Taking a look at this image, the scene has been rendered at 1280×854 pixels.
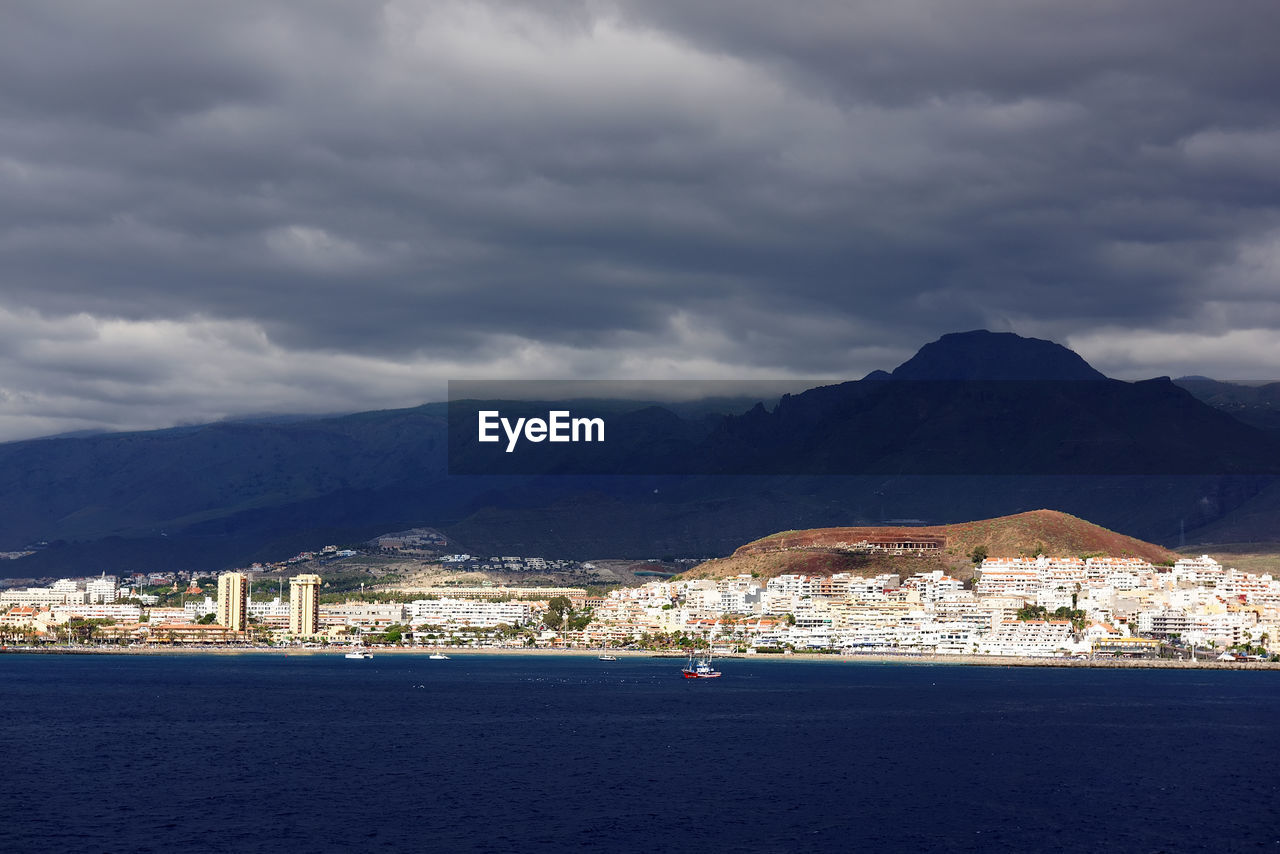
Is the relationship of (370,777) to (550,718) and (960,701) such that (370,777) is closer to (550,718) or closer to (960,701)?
(550,718)

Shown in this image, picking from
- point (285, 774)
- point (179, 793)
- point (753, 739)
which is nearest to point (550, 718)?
point (753, 739)

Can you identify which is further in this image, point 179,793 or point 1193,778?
point 1193,778

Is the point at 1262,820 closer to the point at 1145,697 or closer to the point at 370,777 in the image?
the point at 370,777

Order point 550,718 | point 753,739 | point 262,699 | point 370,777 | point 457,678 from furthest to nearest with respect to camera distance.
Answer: point 457,678
point 262,699
point 550,718
point 753,739
point 370,777

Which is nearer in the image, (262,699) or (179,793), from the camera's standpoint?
(179,793)

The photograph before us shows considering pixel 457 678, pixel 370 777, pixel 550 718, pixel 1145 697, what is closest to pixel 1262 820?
pixel 370 777

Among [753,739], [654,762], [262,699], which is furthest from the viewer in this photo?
[262,699]
